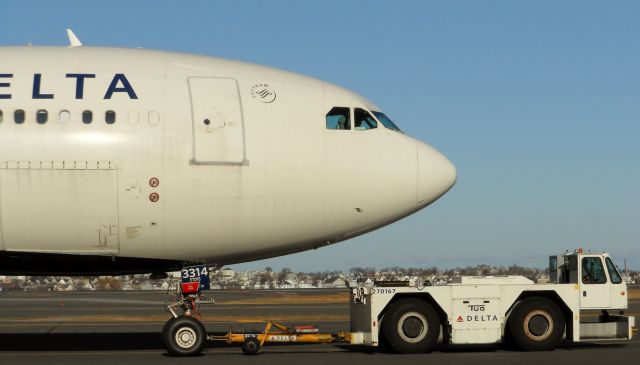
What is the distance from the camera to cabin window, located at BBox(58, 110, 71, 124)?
19.5 meters

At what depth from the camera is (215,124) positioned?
792 inches

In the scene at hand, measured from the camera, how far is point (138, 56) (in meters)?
20.9

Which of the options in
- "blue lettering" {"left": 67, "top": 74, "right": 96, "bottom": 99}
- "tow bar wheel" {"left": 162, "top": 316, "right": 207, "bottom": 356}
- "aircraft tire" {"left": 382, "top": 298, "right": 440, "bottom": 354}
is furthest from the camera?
"aircraft tire" {"left": 382, "top": 298, "right": 440, "bottom": 354}

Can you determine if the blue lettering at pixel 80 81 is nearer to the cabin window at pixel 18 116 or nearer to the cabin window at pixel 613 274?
the cabin window at pixel 18 116

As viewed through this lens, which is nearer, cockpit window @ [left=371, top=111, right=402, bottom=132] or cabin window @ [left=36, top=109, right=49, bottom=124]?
cabin window @ [left=36, top=109, right=49, bottom=124]

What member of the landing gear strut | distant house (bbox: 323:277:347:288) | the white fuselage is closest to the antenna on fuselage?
the white fuselage

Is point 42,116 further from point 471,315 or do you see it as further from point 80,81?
point 471,315

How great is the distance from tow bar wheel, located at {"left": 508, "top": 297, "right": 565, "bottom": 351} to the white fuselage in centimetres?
339

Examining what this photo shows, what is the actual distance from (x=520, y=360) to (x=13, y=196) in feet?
35.4

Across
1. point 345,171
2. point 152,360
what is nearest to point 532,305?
point 345,171

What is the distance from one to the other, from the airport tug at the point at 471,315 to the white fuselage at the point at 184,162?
164cm

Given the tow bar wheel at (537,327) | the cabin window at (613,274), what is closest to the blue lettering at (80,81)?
the tow bar wheel at (537,327)

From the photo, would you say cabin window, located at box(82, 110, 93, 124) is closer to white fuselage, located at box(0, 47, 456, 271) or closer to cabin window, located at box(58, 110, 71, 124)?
white fuselage, located at box(0, 47, 456, 271)

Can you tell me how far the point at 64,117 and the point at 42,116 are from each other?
434mm
